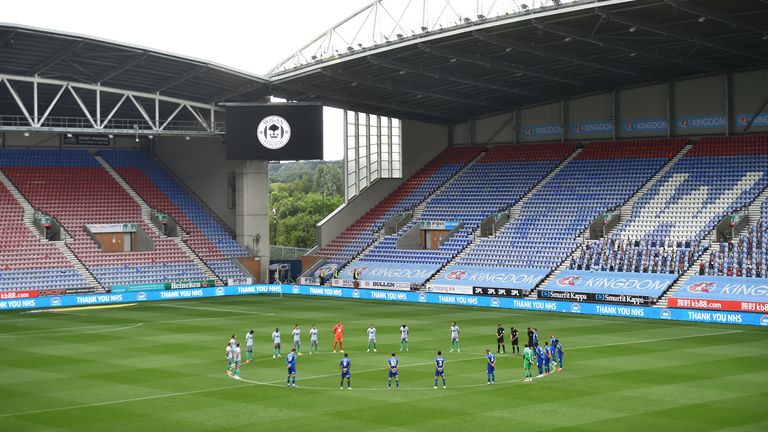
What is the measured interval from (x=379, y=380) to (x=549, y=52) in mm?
28831

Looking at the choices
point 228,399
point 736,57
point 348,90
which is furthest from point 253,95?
point 228,399

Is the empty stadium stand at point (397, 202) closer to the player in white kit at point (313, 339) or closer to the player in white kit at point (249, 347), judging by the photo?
the player in white kit at point (313, 339)

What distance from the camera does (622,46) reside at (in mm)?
54094

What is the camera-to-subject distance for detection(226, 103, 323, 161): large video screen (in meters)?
65.2

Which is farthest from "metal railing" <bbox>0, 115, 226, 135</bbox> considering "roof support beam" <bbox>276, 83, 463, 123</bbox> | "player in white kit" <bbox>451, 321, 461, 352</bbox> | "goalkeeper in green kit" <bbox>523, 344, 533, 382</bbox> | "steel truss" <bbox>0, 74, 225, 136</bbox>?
"goalkeeper in green kit" <bbox>523, 344, 533, 382</bbox>

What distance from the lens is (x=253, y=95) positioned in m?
67.9

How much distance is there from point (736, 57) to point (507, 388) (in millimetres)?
34363

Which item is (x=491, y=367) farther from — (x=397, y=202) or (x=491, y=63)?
(x=397, y=202)

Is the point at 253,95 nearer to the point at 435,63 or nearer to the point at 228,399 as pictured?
the point at 435,63

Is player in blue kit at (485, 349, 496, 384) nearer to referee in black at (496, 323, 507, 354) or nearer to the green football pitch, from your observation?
the green football pitch

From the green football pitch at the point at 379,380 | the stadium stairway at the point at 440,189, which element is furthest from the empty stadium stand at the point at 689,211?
the stadium stairway at the point at 440,189

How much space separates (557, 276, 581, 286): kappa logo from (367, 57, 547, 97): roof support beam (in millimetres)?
13788

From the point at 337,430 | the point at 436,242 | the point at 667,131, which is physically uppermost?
the point at 667,131

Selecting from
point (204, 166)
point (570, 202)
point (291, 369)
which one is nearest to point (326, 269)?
point (204, 166)
